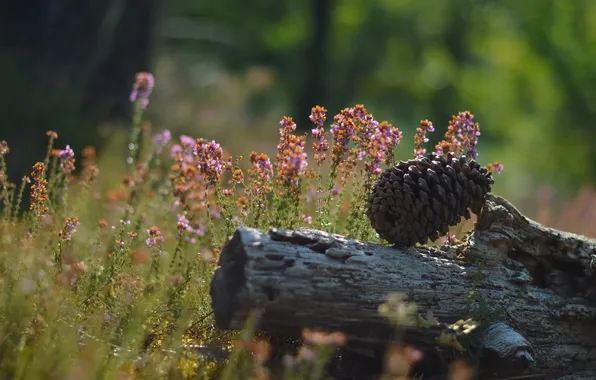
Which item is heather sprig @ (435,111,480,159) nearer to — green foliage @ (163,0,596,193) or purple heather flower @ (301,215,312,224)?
purple heather flower @ (301,215,312,224)

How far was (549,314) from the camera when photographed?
170 inches

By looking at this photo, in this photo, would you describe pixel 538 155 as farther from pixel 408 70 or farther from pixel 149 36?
pixel 149 36

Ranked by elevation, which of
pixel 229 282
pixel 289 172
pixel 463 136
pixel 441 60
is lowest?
pixel 229 282

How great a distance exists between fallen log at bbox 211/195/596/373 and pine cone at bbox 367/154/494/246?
0.38ft

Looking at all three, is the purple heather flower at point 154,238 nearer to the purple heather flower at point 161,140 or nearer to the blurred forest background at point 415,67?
the purple heather flower at point 161,140

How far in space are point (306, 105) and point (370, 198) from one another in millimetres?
19654

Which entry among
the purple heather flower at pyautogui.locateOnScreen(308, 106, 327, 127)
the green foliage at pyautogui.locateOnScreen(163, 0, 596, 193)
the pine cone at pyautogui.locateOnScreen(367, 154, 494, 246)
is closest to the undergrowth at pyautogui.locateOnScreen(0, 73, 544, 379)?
the purple heather flower at pyautogui.locateOnScreen(308, 106, 327, 127)

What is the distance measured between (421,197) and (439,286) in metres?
0.44

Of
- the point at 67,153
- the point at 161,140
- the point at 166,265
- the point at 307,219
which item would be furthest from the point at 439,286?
the point at 161,140

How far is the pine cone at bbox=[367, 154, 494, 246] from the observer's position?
164 inches

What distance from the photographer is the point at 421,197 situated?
418 cm

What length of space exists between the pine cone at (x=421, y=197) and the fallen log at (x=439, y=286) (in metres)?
0.12

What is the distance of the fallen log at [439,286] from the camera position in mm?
3619

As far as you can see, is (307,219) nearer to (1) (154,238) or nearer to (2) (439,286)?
(1) (154,238)
